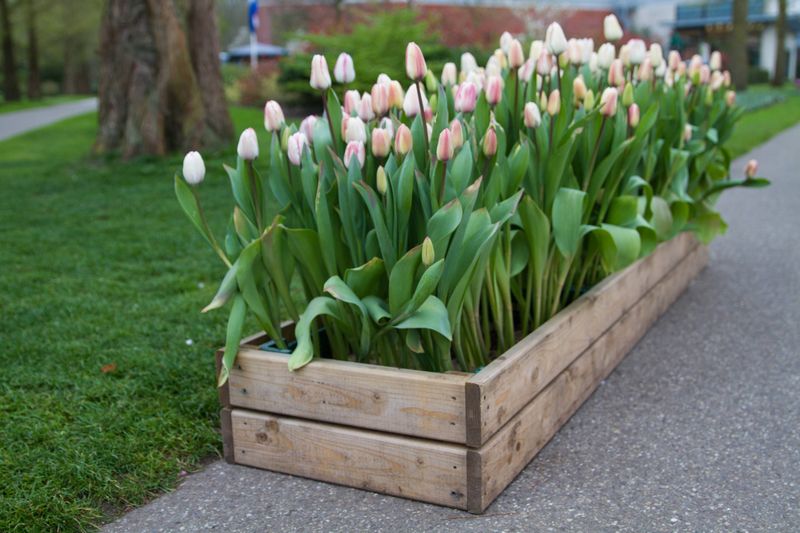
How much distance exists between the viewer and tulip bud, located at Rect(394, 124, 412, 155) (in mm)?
2779

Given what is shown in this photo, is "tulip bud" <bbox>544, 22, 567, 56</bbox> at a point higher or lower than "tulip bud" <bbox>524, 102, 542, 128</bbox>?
higher

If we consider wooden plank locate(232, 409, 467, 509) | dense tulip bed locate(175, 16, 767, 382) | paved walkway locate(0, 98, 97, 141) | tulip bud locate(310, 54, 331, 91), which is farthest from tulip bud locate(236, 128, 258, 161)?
paved walkway locate(0, 98, 97, 141)

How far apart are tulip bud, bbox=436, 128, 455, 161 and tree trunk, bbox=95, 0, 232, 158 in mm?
7808

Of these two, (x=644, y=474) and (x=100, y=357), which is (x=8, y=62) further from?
(x=644, y=474)

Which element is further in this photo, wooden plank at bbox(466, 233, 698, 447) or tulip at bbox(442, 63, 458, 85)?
tulip at bbox(442, 63, 458, 85)

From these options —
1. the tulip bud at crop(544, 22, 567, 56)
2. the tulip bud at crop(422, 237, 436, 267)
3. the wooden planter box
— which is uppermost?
the tulip bud at crop(544, 22, 567, 56)

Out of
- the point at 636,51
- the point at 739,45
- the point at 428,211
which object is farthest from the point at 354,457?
the point at 739,45

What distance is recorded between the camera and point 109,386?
3553 millimetres

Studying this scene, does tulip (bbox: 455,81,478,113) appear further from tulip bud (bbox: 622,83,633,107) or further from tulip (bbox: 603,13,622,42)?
tulip (bbox: 603,13,622,42)

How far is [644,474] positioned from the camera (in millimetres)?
2918

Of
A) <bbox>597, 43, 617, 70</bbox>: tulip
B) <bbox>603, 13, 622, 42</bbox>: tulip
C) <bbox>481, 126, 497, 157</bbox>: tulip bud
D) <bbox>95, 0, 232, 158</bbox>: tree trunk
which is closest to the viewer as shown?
<bbox>481, 126, 497, 157</bbox>: tulip bud

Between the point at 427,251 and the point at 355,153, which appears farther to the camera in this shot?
the point at 355,153

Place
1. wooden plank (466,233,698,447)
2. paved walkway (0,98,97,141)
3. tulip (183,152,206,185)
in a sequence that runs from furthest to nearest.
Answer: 1. paved walkway (0,98,97,141)
2. tulip (183,152,206,185)
3. wooden plank (466,233,698,447)

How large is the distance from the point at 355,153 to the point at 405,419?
82 centimetres
